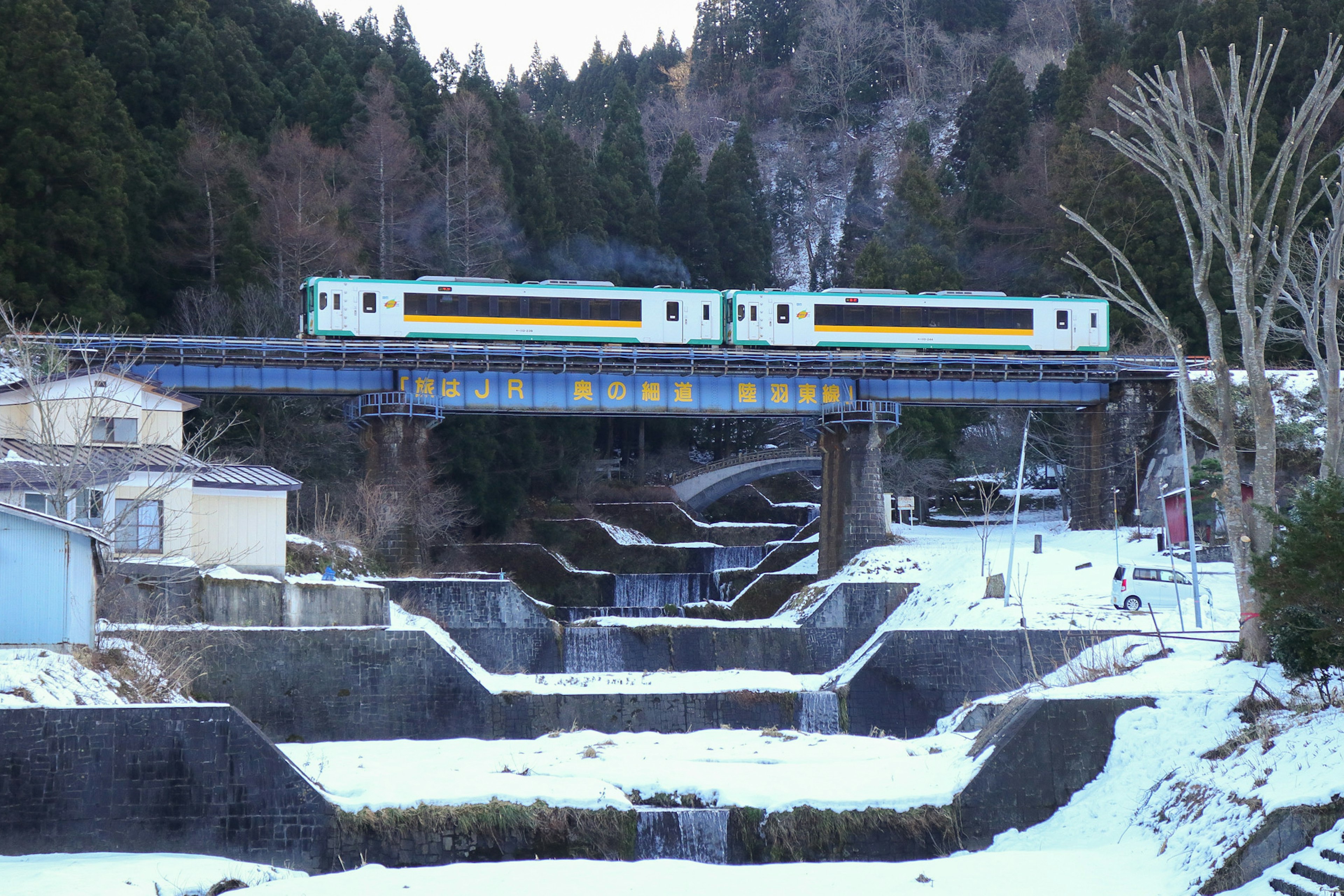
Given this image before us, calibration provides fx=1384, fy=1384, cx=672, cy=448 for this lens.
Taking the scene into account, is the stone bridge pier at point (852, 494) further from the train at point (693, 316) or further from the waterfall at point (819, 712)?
the waterfall at point (819, 712)

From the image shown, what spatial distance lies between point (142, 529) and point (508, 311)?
59.2 ft

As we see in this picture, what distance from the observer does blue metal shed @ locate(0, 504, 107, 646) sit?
76.0ft

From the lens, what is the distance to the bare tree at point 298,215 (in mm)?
57250

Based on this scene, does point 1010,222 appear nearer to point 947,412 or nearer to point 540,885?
point 947,412

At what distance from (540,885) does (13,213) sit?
40.1 metres

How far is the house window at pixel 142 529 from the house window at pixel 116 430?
12.3ft

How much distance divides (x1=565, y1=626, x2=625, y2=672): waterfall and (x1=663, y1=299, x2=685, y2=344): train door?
13.1 m

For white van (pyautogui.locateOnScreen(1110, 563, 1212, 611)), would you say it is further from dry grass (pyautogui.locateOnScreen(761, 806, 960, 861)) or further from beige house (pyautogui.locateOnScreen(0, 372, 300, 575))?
beige house (pyautogui.locateOnScreen(0, 372, 300, 575))

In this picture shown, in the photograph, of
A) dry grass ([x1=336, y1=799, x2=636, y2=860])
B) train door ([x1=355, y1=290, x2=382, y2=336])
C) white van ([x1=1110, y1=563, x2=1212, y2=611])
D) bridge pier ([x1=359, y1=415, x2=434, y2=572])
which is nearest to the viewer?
dry grass ([x1=336, y1=799, x2=636, y2=860])

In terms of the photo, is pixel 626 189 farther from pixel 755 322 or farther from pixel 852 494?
pixel 852 494

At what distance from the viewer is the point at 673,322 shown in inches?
1916

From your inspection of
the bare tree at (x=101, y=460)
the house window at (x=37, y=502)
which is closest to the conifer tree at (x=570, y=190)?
the bare tree at (x=101, y=460)

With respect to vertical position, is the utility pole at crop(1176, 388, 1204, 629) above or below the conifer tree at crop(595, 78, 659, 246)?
below

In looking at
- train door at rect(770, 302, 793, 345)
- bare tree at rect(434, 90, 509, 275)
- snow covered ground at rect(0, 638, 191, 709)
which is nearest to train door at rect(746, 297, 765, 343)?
train door at rect(770, 302, 793, 345)
